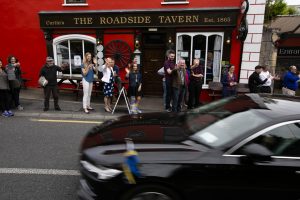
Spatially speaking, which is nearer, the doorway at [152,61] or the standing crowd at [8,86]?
the standing crowd at [8,86]

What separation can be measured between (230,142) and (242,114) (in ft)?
1.67

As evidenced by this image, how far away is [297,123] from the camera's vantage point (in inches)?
120

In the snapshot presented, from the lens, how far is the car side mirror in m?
2.93

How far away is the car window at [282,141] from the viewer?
3023 millimetres

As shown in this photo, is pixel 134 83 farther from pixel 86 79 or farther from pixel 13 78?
pixel 13 78

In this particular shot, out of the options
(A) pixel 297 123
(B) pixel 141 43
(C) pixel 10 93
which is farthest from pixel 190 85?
(A) pixel 297 123

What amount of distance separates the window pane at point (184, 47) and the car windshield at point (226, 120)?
6.92 metres

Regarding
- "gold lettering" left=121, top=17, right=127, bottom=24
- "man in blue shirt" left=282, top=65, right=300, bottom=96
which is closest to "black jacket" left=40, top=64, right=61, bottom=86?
"gold lettering" left=121, top=17, right=127, bottom=24

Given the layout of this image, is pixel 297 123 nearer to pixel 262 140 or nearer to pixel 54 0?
pixel 262 140

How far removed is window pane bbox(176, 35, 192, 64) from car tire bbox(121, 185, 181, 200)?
8328mm

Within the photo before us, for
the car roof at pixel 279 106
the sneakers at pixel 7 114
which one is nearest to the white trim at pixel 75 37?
the sneakers at pixel 7 114

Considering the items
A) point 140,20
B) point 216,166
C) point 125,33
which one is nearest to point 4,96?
point 125,33

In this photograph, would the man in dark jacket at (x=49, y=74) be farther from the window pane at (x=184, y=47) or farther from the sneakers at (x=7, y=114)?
the window pane at (x=184, y=47)

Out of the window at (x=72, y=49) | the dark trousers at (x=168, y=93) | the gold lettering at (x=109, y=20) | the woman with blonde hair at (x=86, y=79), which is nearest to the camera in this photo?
the woman with blonde hair at (x=86, y=79)
